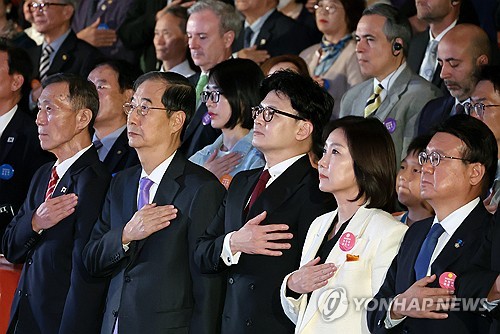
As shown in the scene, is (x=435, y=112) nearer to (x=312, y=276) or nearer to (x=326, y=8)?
(x=326, y=8)

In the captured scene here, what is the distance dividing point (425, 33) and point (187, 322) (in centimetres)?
317

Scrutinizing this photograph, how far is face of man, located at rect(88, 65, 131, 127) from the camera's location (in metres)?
6.61

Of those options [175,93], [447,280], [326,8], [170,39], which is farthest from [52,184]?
[326,8]

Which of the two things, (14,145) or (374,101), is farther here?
(14,145)

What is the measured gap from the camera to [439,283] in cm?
411

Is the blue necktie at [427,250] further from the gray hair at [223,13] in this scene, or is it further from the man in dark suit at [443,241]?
the gray hair at [223,13]

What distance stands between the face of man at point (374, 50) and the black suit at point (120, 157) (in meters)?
1.47

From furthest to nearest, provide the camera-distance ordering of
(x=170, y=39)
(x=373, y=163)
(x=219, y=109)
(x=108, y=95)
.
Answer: (x=170, y=39)
(x=108, y=95)
(x=219, y=109)
(x=373, y=163)

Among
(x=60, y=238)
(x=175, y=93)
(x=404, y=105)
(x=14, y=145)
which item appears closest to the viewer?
(x=175, y=93)

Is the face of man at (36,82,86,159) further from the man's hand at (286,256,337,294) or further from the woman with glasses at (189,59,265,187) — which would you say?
the man's hand at (286,256,337,294)

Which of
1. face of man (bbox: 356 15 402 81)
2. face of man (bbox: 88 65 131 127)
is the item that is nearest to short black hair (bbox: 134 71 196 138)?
face of man (bbox: 88 65 131 127)

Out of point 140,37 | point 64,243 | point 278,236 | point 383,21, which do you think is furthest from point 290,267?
point 140,37

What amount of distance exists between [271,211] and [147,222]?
55 cm

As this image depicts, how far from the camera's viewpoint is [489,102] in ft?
18.0
